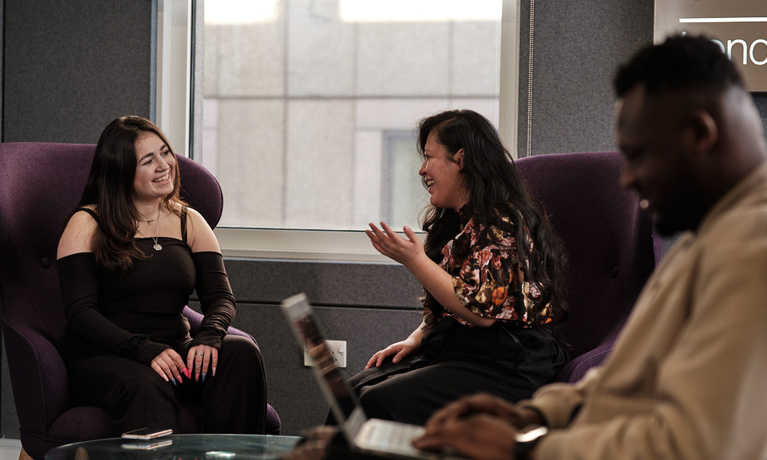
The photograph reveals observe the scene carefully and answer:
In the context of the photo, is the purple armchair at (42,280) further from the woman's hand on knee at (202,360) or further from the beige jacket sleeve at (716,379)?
the beige jacket sleeve at (716,379)

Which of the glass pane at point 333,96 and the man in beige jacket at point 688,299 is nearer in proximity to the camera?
the man in beige jacket at point 688,299

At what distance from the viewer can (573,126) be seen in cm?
271

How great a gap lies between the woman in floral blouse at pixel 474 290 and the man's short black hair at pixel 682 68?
1.00 metres

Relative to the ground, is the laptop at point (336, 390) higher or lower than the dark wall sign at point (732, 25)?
lower

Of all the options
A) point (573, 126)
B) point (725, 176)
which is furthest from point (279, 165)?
point (725, 176)

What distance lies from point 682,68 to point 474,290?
3.46 feet

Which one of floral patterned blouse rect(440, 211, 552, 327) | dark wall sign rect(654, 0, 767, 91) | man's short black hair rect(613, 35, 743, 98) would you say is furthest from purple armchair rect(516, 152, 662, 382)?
man's short black hair rect(613, 35, 743, 98)

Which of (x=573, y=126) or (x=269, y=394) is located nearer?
(x=573, y=126)

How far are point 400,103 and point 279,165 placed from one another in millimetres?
566

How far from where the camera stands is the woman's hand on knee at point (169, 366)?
6.28 feet

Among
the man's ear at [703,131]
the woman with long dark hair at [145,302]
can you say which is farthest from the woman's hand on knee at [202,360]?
the man's ear at [703,131]

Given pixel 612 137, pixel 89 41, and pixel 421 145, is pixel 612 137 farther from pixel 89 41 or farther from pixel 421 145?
pixel 89 41

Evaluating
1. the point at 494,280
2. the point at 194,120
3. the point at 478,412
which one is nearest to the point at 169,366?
the point at 494,280

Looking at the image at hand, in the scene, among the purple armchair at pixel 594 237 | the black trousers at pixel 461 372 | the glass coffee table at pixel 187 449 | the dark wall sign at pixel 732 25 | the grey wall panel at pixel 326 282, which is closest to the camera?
the glass coffee table at pixel 187 449
